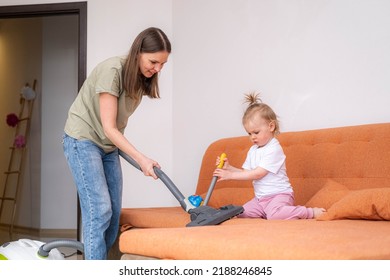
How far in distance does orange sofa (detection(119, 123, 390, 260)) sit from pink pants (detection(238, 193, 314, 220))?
0.11 m

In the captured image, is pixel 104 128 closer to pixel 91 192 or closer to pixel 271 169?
pixel 91 192

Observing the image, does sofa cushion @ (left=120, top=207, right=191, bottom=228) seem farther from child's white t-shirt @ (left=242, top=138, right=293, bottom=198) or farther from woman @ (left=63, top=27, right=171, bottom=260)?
child's white t-shirt @ (left=242, top=138, right=293, bottom=198)

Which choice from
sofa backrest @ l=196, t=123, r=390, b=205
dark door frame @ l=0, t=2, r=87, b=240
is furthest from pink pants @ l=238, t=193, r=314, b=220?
dark door frame @ l=0, t=2, r=87, b=240

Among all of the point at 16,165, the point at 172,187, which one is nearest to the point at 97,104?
the point at 172,187

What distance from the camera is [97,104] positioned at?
8.38ft

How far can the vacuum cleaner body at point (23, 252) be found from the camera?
252 centimetres

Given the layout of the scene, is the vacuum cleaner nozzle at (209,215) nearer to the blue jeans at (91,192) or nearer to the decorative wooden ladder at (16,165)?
the blue jeans at (91,192)

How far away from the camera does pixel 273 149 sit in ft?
9.10

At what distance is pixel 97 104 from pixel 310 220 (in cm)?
104

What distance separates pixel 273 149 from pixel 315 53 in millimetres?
830

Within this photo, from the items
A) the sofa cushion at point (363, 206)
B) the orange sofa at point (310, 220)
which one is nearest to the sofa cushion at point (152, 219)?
the orange sofa at point (310, 220)

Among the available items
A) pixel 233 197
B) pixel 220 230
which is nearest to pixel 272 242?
pixel 220 230

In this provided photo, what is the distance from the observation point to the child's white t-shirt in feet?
9.02

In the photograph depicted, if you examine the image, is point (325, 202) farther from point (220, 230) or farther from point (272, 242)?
point (272, 242)
